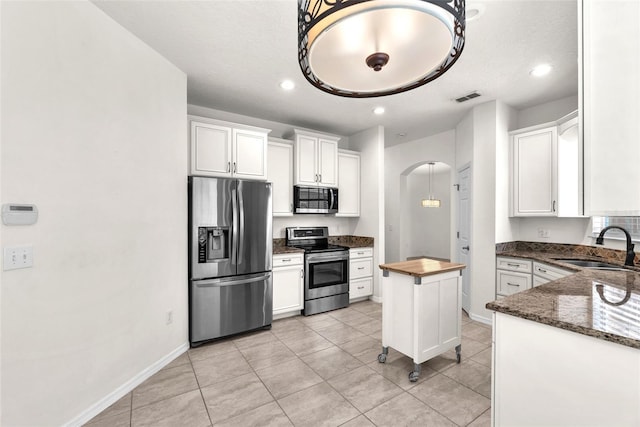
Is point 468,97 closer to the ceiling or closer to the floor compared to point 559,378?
closer to the ceiling

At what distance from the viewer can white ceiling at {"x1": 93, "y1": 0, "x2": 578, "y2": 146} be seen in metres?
1.96

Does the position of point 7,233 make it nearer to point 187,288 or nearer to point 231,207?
point 187,288

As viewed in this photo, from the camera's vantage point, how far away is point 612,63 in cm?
89

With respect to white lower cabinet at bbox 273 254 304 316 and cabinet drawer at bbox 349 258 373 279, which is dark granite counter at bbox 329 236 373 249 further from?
white lower cabinet at bbox 273 254 304 316

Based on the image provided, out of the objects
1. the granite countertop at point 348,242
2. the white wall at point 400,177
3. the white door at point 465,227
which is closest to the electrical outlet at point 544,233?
the white door at point 465,227

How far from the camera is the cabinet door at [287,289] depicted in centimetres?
361

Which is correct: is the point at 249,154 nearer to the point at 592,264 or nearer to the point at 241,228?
the point at 241,228

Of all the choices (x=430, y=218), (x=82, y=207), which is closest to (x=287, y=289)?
(x=82, y=207)

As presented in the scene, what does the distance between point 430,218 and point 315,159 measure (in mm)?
6588

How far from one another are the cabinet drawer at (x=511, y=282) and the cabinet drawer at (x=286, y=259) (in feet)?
8.02

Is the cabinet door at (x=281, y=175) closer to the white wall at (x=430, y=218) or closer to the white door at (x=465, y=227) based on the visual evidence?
the white door at (x=465, y=227)

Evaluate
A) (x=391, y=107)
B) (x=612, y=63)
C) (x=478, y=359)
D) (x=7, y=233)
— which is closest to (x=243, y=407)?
(x=7, y=233)

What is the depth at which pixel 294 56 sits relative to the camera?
252cm

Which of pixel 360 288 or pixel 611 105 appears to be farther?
pixel 360 288
